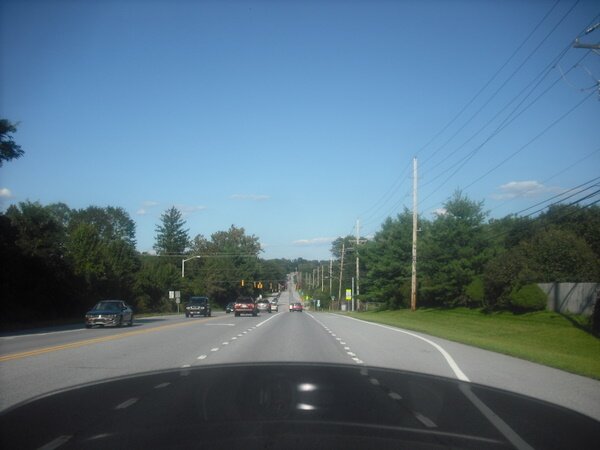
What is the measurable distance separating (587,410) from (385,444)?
166 inches

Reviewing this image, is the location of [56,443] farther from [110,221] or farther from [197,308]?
[110,221]

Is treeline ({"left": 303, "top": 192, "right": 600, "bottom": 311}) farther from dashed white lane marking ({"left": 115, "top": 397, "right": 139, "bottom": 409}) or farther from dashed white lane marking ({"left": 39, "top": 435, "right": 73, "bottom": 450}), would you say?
dashed white lane marking ({"left": 39, "top": 435, "right": 73, "bottom": 450})

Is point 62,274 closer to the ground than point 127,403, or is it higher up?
higher up

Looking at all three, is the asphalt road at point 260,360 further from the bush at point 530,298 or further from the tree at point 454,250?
the tree at point 454,250

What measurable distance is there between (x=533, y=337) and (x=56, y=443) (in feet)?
84.2

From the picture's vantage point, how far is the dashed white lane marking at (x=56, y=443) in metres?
7.23

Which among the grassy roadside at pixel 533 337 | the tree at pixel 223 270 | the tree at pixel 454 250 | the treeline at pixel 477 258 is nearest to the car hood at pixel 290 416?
the grassy roadside at pixel 533 337

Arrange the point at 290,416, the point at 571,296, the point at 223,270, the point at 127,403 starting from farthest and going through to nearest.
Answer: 1. the point at 223,270
2. the point at 571,296
3. the point at 127,403
4. the point at 290,416

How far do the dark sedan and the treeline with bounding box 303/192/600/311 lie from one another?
24871 mm

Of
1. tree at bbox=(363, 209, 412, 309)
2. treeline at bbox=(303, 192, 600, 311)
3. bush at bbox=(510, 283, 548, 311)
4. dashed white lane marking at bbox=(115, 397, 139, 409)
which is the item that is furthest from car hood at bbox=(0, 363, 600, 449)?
tree at bbox=(363, 209, 412, 309)

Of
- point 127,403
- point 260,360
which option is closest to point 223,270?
point 260,360

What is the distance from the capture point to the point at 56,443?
741 cm

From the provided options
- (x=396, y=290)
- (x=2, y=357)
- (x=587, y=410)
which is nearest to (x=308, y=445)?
(x=587, y=410)

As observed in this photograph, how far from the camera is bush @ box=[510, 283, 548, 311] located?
4094 centimetres
